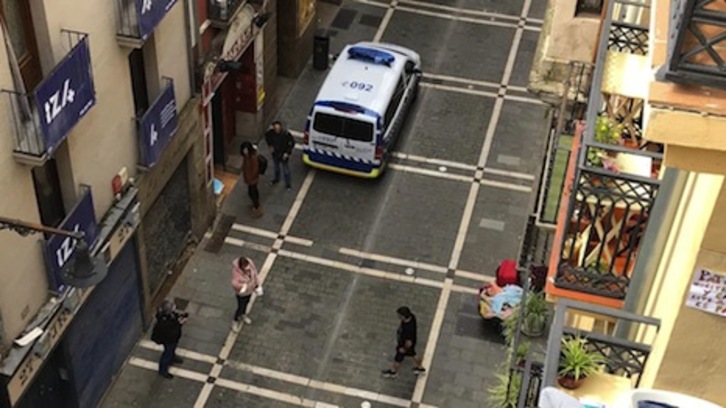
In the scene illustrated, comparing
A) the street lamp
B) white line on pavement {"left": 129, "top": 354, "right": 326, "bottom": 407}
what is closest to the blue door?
white line on pavement {"left": 129, "top": 354, "right": 326, "bottom": 407}

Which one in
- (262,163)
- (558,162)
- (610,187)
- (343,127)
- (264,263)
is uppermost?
(610,187)

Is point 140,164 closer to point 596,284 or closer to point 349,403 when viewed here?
point 349,403

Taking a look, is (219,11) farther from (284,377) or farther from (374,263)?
(284,377)

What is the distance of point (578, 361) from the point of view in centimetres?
970

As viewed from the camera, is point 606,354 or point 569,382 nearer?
point 569,382

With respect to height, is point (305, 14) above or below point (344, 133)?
above

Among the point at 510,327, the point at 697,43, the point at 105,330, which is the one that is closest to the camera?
the point at 697,43

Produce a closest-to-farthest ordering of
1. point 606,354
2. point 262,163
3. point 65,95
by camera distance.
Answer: point 606,354, point 65,95, point 262,163

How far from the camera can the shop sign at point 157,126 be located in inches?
651

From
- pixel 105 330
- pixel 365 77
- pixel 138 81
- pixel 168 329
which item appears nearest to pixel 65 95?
pixel 138 81

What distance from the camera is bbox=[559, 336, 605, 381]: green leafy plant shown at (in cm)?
971

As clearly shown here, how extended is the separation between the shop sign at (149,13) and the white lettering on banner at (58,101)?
2.22m

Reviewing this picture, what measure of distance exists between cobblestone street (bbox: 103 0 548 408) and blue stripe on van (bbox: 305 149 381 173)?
48 cm

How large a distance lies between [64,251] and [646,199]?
8.22 metres
